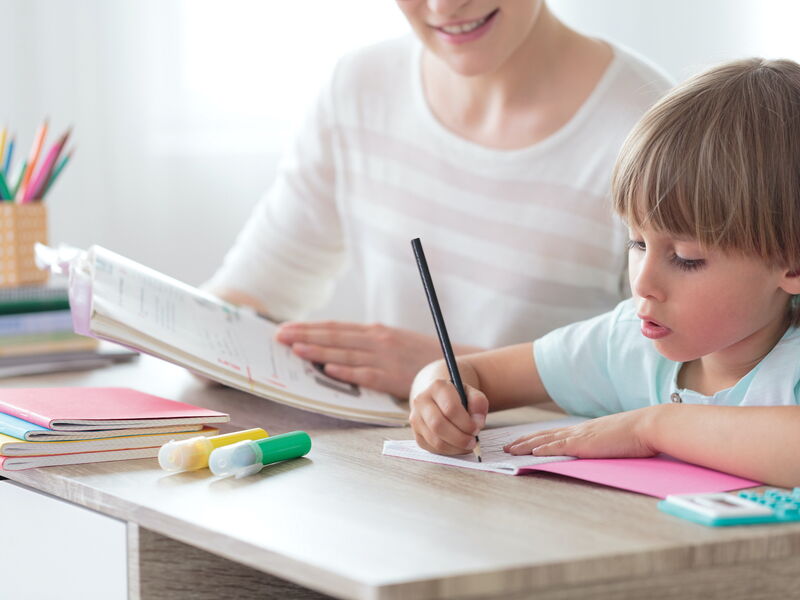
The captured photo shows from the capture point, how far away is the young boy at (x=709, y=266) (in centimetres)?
86

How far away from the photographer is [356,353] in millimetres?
1188

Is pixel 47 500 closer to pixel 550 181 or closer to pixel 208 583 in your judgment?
pixel 208 583

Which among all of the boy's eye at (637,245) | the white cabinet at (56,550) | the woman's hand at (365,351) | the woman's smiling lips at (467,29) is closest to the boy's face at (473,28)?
the woman's smiling lips at (467,29)

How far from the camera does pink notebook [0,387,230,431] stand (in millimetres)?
878

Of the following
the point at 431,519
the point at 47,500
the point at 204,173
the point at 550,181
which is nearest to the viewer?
the point at 431,519

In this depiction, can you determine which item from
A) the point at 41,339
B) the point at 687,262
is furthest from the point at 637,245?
the point at 41,339

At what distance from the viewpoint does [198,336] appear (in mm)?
1069

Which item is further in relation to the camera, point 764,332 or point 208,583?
point 764,332

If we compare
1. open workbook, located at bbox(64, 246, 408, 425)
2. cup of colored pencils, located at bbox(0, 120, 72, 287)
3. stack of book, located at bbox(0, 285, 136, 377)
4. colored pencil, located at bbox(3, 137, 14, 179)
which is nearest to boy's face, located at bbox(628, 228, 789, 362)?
open workbook, located at bbox(64, 246, 408, 425)

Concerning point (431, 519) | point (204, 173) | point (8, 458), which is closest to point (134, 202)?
point (204, 173)

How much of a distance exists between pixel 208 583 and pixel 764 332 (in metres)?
0.49

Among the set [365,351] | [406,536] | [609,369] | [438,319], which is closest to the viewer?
[406,536]

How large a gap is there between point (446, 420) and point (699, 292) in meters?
0.22

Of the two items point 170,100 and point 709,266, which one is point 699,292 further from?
point 170,100
